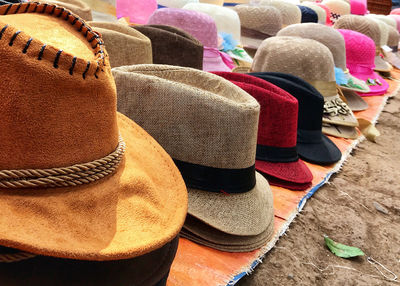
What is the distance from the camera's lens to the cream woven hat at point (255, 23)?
351cm

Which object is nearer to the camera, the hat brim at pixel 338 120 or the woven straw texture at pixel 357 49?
the hat brim at pixel 338 120

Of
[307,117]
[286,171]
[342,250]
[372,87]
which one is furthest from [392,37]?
[342,250]

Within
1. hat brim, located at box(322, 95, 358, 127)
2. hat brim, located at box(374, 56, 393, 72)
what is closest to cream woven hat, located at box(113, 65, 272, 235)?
hat brim, located at box(322, 95, 358, 127)

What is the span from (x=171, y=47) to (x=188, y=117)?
838 millimetres

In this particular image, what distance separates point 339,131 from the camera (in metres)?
2.71

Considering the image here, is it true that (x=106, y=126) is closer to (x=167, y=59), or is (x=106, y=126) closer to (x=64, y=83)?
(x=64, y=83)

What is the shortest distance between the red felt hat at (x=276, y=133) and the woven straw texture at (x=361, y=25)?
3.16m

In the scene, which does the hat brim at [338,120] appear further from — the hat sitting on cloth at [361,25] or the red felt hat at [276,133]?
the hat sitting on cloth at [361,25]

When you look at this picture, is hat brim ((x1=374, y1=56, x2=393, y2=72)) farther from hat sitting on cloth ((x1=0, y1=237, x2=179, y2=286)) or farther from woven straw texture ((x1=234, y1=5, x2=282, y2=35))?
hat sitting on cloth ((x1=0, y1=237, x2=179, y2=286))

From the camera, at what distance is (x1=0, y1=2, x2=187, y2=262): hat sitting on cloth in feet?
2.15

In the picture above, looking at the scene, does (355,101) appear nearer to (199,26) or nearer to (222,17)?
(222,17)

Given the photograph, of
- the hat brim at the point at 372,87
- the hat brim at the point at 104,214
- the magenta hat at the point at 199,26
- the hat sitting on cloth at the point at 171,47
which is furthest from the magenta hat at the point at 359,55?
the hat brim at the point at 104,214

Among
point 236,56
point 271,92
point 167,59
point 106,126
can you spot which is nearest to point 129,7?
point 236,56

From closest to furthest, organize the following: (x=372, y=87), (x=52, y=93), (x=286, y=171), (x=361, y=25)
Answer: (x=52, y=93), (x=286, y=171), (x=372, y=87), (x=361, y=25)
